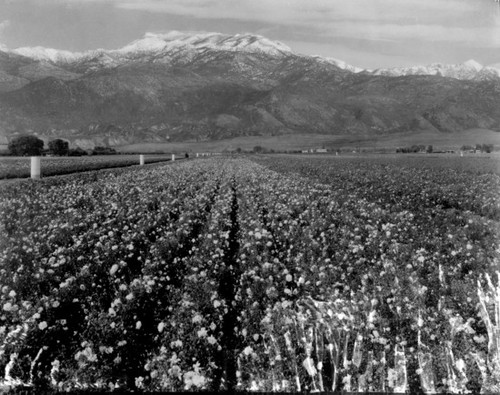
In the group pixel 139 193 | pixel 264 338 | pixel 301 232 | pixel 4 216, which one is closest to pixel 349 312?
pixel 264 338

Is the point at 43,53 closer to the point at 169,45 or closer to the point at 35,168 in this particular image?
the point at 169,45

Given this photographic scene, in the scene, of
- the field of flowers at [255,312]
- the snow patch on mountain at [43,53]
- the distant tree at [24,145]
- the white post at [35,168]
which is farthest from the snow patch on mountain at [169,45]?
the distant tree at [24,145]

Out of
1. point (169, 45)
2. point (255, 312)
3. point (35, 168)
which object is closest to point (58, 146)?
point (35, 168)

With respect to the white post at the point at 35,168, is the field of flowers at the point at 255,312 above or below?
below

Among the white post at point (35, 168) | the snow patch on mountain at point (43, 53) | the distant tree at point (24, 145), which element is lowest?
the white post at point (35, 168)

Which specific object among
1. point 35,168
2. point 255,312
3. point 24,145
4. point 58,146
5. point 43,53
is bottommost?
point 255,312

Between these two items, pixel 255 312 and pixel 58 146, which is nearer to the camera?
pixel 255 312

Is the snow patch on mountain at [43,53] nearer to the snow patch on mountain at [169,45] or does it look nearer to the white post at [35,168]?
the snow patch on mountain at [169,45]
